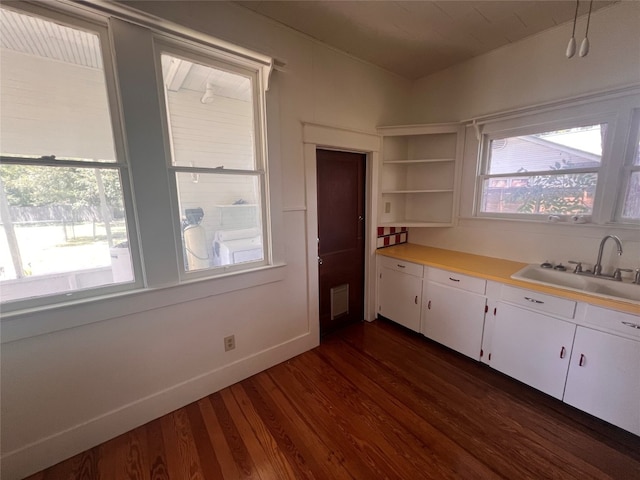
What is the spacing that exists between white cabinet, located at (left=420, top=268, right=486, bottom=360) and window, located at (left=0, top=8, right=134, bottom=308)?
2.51 metres

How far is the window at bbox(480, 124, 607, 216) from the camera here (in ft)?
6.46

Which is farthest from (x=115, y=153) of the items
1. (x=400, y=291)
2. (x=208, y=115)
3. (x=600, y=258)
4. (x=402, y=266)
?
(x=600, y=258)

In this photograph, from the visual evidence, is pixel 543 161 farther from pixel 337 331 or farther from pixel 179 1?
pixel 179 1

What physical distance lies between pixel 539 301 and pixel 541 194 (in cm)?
103

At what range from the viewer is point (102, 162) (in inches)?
56.7

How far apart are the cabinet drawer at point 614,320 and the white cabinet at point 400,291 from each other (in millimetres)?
1166

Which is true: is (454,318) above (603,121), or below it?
below

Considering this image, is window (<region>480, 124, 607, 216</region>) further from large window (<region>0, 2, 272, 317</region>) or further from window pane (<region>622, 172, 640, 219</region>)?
large window (<region>0, 2, 272, 317</region>)

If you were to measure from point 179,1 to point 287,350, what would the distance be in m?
2.66

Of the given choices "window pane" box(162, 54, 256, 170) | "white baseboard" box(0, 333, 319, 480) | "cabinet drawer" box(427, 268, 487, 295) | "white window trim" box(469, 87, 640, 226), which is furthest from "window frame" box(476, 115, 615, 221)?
"white baseboard" box(0, 333, 319, 480)

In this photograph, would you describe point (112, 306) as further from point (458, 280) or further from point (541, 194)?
point (541, 194)

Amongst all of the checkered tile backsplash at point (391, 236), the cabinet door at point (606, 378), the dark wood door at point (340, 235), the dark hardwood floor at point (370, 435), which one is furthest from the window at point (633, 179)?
the dark wood door at point (340, 235)

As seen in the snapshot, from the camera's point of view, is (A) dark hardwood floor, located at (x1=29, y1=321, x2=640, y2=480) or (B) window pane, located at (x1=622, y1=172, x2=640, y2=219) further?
(B) window pane, located at (x1=622, y1=172, x2=640, y2=219)

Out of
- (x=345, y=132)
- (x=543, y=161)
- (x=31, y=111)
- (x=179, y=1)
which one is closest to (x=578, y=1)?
(x=543, y=161)
